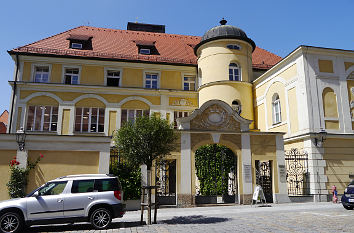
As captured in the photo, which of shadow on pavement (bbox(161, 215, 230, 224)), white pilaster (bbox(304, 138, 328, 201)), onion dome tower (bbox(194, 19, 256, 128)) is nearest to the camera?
shadow on pavement (bbox(161, 215, 230, 224))

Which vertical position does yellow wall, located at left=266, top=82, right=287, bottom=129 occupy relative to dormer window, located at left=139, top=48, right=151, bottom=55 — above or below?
below

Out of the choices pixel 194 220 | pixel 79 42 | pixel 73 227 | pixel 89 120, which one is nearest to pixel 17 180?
pixel 73 227

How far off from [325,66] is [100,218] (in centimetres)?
1724

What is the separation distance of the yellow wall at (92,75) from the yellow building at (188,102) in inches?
3.3

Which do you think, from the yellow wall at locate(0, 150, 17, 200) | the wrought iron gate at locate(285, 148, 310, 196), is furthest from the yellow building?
the wrought iron gate at locate(285, 148, 310, 196)

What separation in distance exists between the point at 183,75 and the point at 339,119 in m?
13.2

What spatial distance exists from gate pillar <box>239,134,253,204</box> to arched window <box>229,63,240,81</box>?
30.3 ft

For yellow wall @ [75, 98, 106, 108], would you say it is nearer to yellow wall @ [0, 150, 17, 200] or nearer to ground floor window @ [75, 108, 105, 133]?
ground floor window @ [75, 108, 105, 133]

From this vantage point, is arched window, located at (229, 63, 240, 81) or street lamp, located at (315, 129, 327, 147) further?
arched window, located at (229, 63, 240, 81)

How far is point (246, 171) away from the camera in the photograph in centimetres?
1628

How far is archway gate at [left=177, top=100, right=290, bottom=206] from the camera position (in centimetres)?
1591

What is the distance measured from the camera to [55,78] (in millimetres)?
24328

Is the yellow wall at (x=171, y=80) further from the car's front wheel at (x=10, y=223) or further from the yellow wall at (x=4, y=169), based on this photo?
the car's front wheel at (x=10, y=223)

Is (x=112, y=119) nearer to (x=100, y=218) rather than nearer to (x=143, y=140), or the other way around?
(x=143, y=140)
